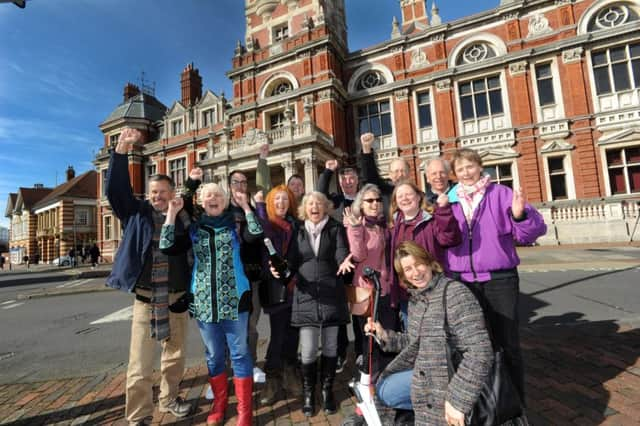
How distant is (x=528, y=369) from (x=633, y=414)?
79 cm

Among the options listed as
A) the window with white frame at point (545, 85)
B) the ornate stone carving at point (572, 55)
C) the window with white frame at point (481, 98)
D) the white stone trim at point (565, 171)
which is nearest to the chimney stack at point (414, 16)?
the window with white frame at point (481, 98)

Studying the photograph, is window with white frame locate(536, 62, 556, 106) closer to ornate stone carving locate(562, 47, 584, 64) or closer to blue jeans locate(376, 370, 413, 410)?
ornate stone carving locate(562, 47, 584, 64)

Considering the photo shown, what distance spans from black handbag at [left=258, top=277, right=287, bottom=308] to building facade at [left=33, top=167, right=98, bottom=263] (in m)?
41.0

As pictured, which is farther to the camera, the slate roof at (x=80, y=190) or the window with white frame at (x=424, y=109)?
the slate roof at (x=80, y=190)

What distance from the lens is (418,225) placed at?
2506 mm

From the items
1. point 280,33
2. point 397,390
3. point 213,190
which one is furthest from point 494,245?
point 280,33

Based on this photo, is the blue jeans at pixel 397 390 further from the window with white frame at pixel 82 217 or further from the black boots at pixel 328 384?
the window with white frame at pixel 82 217

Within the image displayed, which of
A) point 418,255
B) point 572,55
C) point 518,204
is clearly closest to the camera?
point 418,255

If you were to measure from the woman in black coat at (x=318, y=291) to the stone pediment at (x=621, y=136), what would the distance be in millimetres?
18037

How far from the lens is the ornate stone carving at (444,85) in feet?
56.0

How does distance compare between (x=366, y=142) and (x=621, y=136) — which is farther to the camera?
(x=621, y=136)

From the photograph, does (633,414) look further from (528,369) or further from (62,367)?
(62,367)

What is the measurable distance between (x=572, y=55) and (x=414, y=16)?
906 centimetres

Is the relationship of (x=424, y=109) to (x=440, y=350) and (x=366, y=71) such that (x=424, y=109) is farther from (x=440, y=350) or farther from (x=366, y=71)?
(x=440, y=350)
